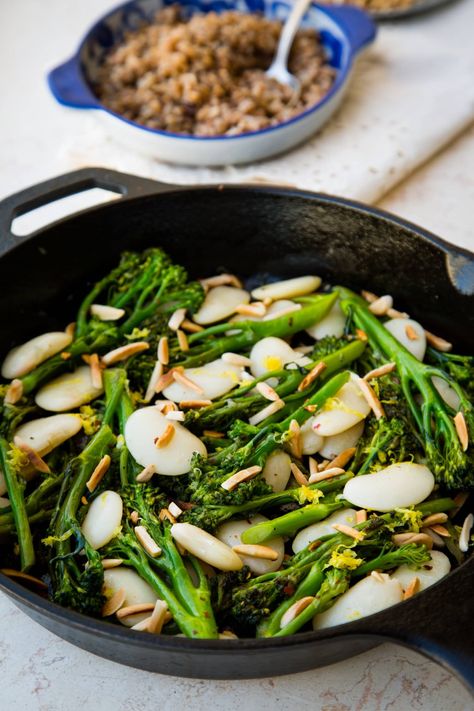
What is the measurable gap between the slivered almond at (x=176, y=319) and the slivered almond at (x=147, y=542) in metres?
0.38

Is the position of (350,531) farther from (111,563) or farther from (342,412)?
(111,563)

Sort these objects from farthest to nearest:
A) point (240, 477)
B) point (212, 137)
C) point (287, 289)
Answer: point (212, 137) → point (287, 289) → point (240, 477)

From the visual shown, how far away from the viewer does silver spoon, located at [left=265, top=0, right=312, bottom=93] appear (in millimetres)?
1837

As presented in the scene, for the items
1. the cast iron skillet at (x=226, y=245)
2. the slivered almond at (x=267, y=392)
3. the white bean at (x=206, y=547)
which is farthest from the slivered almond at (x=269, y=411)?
the cast iron skillet at (x=226, y=245)

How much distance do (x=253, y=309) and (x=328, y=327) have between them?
13 cm

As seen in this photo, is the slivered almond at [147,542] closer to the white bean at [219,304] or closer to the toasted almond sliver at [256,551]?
the toasted almond sliver at [256,551]

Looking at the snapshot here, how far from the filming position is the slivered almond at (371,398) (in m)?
1.08

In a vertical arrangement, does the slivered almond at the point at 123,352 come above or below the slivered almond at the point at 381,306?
above

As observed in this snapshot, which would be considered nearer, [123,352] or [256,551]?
[256,551]

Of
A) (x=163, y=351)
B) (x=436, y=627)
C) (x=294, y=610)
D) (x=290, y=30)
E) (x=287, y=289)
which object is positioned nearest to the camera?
(x=436, y=627)

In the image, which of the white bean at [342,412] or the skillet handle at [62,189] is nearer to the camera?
the white bean at [342,412]

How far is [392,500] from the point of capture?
97 cm

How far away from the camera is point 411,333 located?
1.20m

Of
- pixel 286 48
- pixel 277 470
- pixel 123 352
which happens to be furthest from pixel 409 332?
pixel 286 48
